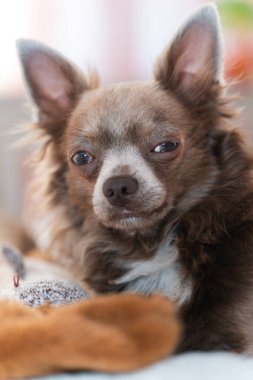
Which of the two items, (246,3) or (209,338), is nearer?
(209,338)

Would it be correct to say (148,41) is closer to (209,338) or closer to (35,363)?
(209,338)

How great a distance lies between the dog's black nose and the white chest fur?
0.75 feet

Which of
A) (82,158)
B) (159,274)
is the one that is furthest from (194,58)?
(159,274)

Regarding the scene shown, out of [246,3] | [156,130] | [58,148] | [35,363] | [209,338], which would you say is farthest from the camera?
[246,3]

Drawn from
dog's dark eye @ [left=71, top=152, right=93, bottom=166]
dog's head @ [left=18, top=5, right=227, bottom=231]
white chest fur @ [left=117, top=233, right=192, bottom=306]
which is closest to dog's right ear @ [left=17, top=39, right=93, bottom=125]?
dog's head @ [left=18, top=5, right=227, bottom=231]

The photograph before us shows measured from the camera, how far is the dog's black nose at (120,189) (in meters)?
1.66

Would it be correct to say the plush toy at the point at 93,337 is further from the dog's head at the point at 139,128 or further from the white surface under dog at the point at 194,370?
the dog's head at the point at 139,128

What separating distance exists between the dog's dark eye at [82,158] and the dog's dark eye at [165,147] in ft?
0.72

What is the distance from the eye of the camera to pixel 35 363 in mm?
1185

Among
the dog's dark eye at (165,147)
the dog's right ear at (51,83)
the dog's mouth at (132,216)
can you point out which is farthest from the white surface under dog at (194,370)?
the dog's right ear at (51,83)

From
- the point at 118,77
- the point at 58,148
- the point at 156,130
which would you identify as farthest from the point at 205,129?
the point at 118,77

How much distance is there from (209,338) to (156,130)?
0.62 metres

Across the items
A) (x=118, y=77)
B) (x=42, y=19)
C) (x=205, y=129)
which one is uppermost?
(x=205, y=129)

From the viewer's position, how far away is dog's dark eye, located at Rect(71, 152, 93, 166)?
1.86m
